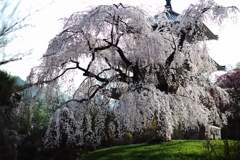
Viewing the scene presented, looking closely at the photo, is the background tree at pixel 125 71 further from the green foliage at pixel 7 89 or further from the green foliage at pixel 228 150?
the green foliage at pixel 7 89

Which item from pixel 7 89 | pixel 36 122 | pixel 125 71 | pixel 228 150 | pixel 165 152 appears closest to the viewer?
pixel 228 150

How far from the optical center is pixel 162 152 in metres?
9.11

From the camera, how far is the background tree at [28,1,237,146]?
9414mm

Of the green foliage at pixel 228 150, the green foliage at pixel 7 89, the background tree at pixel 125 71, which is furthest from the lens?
the green foliage at pixel 7 89

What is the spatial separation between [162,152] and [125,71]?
10.7 feet

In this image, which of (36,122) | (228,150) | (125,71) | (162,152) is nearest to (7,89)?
(125,71)

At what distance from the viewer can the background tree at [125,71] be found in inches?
371

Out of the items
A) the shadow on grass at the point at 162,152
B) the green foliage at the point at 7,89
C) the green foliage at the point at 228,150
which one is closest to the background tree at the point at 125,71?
the shadow on grass at the point at 162,152

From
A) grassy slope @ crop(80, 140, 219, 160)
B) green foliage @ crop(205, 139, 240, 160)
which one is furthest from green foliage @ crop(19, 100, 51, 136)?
green foliage @ crop(205, 139, 240, 160)

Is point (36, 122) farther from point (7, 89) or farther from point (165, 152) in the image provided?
point (165, 152)

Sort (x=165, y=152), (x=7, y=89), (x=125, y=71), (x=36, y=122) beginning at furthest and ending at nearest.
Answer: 1. (x=36, y=122)
2. (x=7, y=89)
3. (x=125, y=71)
4. (x=165, y=152)

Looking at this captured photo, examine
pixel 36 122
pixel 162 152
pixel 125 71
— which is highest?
pixel 125 71

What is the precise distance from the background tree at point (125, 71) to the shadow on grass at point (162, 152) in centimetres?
49

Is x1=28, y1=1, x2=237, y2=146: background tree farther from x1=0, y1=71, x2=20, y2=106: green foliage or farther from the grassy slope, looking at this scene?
x1=0, y1=71, x2=20, y2=106: green foliage
